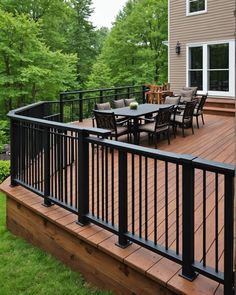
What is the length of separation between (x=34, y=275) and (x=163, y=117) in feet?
14.0

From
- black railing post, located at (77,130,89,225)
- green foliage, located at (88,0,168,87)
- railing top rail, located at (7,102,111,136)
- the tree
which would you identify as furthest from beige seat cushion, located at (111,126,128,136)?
green foliage, located at (88,0,168,87)

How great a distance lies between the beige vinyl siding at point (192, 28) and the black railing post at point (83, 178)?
33.0ft

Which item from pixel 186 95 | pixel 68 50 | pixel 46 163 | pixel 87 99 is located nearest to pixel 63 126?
pixel 46 163

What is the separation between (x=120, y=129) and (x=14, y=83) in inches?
380

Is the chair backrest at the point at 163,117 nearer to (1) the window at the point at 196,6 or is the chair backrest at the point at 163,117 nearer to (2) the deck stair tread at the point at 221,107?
(2) the deck stair tread at the point at 221,107

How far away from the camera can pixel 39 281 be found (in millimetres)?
3217

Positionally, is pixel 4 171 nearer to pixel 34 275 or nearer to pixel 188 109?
pixel 188 109

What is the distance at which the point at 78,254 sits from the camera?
3.28 metres

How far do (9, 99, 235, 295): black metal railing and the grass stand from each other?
1.85ft

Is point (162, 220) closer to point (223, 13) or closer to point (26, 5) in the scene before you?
point (223, 13)

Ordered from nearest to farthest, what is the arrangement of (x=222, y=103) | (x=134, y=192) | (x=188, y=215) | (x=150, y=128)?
(x=188, y=215)
(x=134, y=192)
(x=150, y=128)
(x=222, y=103)

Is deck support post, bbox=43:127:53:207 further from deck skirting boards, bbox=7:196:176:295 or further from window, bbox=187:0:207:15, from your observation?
window, bbox=187:0:207:15

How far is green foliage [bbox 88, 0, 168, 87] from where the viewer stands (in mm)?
21500

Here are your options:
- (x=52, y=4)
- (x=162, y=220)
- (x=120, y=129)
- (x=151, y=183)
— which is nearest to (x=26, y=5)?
(x=52, y=4)
